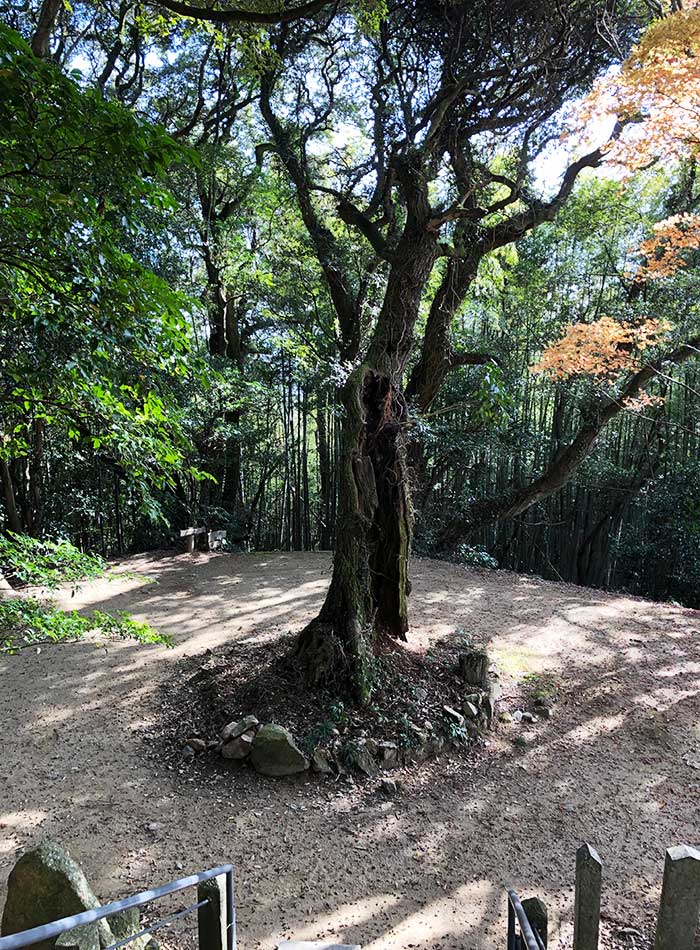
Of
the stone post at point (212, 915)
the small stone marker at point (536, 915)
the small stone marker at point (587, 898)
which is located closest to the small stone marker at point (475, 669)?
the small stone marker at point (587, 898)

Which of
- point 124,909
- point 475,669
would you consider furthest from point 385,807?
point 124,909

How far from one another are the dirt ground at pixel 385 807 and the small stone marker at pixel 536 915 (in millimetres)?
944

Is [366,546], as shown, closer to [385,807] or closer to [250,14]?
[385,807]

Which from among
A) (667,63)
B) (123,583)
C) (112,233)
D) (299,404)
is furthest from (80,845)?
(299,404)

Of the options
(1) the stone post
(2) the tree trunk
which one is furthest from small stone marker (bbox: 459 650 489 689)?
(1) the stone post

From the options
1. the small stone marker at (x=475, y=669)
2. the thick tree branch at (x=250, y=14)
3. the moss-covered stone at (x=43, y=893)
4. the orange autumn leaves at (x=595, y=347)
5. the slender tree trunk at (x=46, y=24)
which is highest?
the slender tree trunk at (x=46, y=24)

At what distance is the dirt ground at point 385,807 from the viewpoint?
233cm

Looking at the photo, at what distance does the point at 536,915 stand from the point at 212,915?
800 mm

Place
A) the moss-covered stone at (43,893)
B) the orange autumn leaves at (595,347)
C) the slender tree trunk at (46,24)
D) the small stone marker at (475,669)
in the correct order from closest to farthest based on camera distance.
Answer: the moss-covered stone at (43,893) < the slender tree trunk at (46,24) < the small stone marker at (475,669) < the orange autumn leaves at (595,347)

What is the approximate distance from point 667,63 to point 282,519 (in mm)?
9633

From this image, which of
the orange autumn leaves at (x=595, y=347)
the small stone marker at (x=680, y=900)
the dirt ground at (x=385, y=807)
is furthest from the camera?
the orange autumn leaves at (x=595, y=347)

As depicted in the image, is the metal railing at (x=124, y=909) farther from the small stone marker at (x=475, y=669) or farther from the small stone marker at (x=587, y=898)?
the small stone marker at (x=475, y=669)

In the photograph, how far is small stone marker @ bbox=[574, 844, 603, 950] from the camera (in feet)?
4.83

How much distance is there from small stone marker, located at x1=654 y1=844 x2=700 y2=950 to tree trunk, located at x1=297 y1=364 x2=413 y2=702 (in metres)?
2.24
